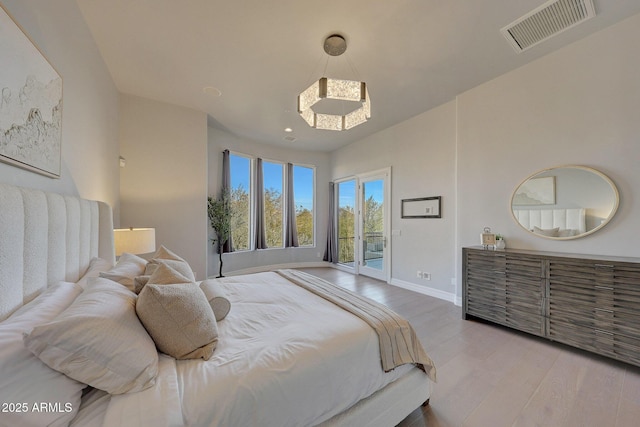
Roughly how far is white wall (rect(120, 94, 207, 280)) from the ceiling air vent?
13.7 ft

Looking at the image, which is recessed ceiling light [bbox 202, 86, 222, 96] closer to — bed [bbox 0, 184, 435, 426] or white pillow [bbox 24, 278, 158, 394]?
bed [bbox 0, 184, 435, 426]

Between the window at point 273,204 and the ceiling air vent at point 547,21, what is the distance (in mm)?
4617

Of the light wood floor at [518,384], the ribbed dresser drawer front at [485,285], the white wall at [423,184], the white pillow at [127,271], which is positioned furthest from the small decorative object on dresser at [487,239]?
the white pillow at [127,271]

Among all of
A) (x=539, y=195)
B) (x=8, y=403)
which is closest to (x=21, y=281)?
(x=8, y=403)

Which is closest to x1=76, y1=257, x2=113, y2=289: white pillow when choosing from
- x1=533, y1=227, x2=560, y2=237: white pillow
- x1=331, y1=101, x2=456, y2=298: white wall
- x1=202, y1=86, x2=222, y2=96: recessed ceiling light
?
x1=202, y1=86, x2=222, y2=96: recessed ceiling light

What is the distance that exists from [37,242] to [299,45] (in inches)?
101

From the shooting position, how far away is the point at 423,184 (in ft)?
13.5

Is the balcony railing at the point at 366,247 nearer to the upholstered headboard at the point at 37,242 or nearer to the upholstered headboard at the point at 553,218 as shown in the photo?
the upholstered headboard at the point at 553,218

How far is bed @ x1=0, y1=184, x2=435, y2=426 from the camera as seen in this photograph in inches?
30.1

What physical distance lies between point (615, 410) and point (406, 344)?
1.54m

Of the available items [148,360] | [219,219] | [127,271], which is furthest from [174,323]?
[219,219]

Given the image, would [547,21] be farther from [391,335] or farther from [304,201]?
[304,201]

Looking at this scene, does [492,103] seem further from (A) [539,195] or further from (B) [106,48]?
(B) [106,48]

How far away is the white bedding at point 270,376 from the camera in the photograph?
2.78 feet
